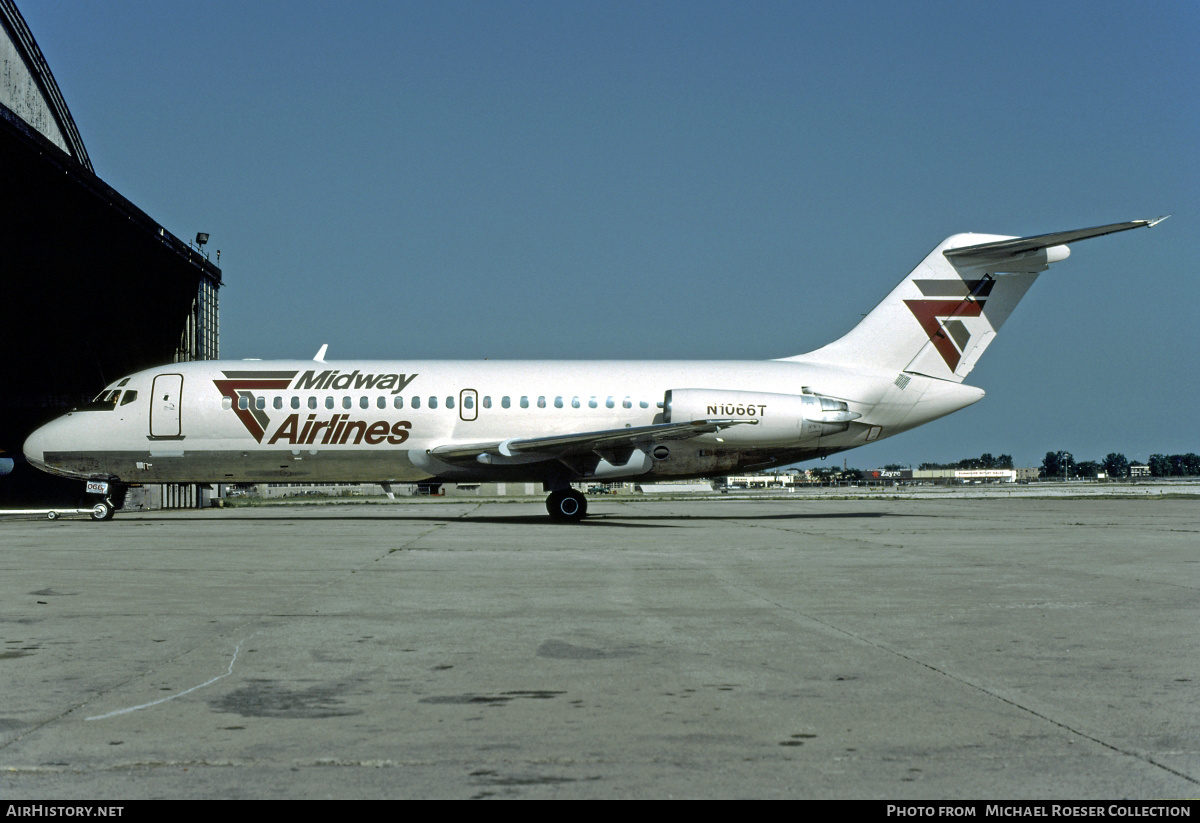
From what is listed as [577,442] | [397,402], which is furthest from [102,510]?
[577,442]

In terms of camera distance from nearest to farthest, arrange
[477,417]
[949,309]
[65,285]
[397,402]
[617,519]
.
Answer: [397,402], [477,417], [617,519], [949,309], [65,285]

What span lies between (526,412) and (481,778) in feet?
67.8

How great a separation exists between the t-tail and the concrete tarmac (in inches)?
532

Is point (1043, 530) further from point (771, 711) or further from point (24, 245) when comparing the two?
point (24, 245)

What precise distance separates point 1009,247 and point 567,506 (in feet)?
39.4

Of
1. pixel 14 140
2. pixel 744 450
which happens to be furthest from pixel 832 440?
pixel 14 140

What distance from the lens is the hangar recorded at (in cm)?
3041

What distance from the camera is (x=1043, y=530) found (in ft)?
66.4

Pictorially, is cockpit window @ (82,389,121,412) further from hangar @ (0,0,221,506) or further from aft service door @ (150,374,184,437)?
hangar @ (0,0,221,506)

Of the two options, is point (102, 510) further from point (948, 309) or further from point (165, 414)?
point (948, 309)

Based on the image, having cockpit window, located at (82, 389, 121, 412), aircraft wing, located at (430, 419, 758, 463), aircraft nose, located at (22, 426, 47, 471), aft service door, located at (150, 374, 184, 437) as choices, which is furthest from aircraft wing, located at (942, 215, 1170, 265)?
aircraft nose, located at (22, 426, 47, 471)

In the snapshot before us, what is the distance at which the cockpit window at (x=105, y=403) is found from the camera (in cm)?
2472

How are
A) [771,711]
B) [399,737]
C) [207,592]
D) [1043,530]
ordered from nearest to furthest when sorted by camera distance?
[399,737] → [771,711] → [207,592] → [1043,530]

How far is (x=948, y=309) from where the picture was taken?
26.1m
